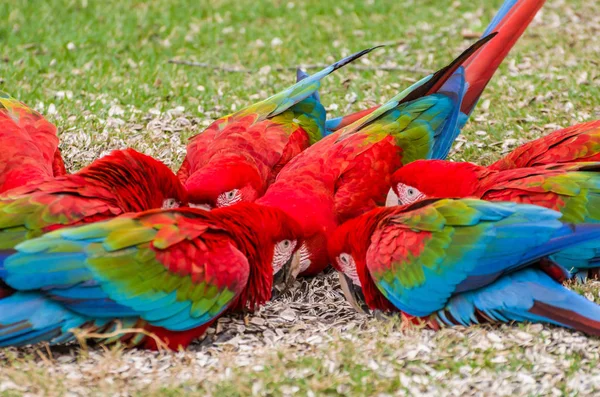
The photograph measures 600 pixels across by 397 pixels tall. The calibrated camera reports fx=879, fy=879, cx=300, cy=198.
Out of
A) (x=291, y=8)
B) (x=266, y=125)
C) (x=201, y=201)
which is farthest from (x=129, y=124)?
(x=291, y=8)

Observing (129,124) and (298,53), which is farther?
(298,53)

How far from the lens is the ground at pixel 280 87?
288 cm

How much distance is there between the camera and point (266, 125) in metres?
4.44

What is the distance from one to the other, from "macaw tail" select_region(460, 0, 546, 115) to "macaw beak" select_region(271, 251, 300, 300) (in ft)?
4.65

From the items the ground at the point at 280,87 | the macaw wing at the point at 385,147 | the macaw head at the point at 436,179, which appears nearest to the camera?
the ground at the point at 280,87

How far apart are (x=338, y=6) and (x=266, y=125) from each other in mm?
3142

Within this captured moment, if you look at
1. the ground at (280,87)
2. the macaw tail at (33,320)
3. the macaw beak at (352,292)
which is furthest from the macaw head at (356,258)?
the macaw tail at (33,320)

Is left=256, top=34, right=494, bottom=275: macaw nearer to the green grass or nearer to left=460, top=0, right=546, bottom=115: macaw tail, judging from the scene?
left=460, top=0, right=546, bottom=115: macaw tail

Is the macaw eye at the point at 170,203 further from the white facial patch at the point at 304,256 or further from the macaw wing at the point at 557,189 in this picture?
the macaw wing at the point at 557,189

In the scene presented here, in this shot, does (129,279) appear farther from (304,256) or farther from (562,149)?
(562,149)

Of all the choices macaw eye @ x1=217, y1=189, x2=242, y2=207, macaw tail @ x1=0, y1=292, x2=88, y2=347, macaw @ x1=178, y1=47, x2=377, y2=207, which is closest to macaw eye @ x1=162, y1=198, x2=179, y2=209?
macaw @ x1=178, y1=47, x2=377, y2=207

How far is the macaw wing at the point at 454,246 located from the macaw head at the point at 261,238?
38cm

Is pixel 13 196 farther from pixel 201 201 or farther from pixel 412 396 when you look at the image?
pixel 412 396

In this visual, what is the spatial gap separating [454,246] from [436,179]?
2.15 ft
